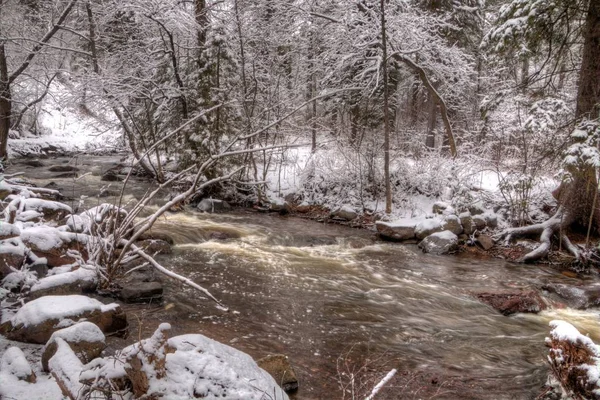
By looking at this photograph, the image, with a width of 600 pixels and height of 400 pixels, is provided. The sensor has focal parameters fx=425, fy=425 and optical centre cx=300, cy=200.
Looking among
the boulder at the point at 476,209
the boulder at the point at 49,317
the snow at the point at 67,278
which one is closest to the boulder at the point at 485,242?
the boulder at the point at 476,209

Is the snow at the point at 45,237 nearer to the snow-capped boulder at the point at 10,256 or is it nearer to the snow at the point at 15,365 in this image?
the snow-capped boulder at the point at 10,256

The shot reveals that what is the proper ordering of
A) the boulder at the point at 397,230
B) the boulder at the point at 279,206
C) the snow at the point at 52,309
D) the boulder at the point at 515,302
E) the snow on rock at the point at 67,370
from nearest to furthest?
1. the snow on rock at the point at 67,370
2. the snow at the point at 52,309
3. the boulder at the point at 515,302
4. the boulder at the point at 397,230
5. the boulder at the point at 279,206

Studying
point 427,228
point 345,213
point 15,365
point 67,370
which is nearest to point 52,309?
point 15,365

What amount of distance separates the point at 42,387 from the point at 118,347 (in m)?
1.21

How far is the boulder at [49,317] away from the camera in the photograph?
4277mm

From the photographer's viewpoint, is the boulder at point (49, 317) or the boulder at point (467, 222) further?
the boulder at point (467, 222)

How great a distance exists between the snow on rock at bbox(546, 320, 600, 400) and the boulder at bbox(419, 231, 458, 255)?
643cm

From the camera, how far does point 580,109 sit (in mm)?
9773

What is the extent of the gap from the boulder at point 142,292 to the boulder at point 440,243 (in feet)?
22.3

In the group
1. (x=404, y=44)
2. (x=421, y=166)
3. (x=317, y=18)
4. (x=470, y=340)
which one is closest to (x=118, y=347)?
(x=470, y=340)

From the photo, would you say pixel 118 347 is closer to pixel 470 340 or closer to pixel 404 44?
pixel 470 340

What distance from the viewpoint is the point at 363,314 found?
659cm

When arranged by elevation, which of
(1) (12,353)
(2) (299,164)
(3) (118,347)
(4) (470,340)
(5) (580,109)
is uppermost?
(5) (580,109)

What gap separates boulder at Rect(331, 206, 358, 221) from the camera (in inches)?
522
